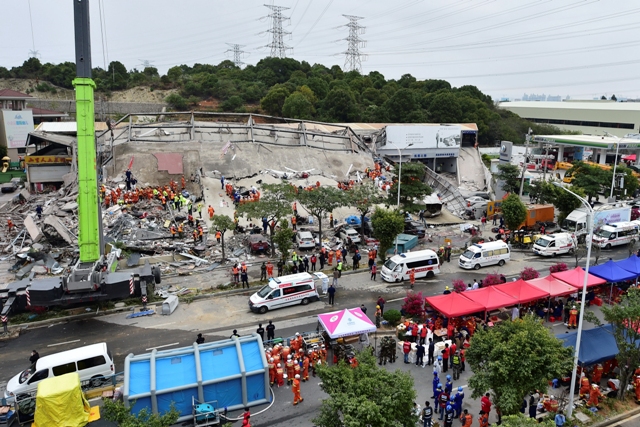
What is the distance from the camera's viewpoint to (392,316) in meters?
20.8

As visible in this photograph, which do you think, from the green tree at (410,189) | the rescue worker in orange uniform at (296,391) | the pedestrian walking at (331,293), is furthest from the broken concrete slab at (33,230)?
the green tree at (410,189)

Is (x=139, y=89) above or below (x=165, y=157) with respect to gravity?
above

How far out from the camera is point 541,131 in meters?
92.4

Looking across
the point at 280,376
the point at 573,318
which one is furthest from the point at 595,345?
the point at 280,376

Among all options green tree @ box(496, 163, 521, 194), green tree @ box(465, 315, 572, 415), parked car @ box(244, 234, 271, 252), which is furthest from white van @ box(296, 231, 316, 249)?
green tree @ box(496, 163, 521, 194)

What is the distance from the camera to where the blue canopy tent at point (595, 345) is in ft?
52.2

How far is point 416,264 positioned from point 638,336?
12.2 meters

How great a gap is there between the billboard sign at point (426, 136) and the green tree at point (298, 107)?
19363mm

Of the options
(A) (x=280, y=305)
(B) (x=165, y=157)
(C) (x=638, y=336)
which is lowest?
(A) (x=280, y=305)

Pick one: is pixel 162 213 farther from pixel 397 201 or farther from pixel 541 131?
pixel 541 131

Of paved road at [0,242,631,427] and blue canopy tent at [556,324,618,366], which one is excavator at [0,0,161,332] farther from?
blue canopy tent at [556,324,618,366]

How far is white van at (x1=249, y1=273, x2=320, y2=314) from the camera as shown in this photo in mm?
22359

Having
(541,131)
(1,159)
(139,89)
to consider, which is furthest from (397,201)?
(139,89)

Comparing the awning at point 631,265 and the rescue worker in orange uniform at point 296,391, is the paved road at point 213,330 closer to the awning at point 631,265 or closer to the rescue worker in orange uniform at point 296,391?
the rescue worker in orange uniform at point 296,391
